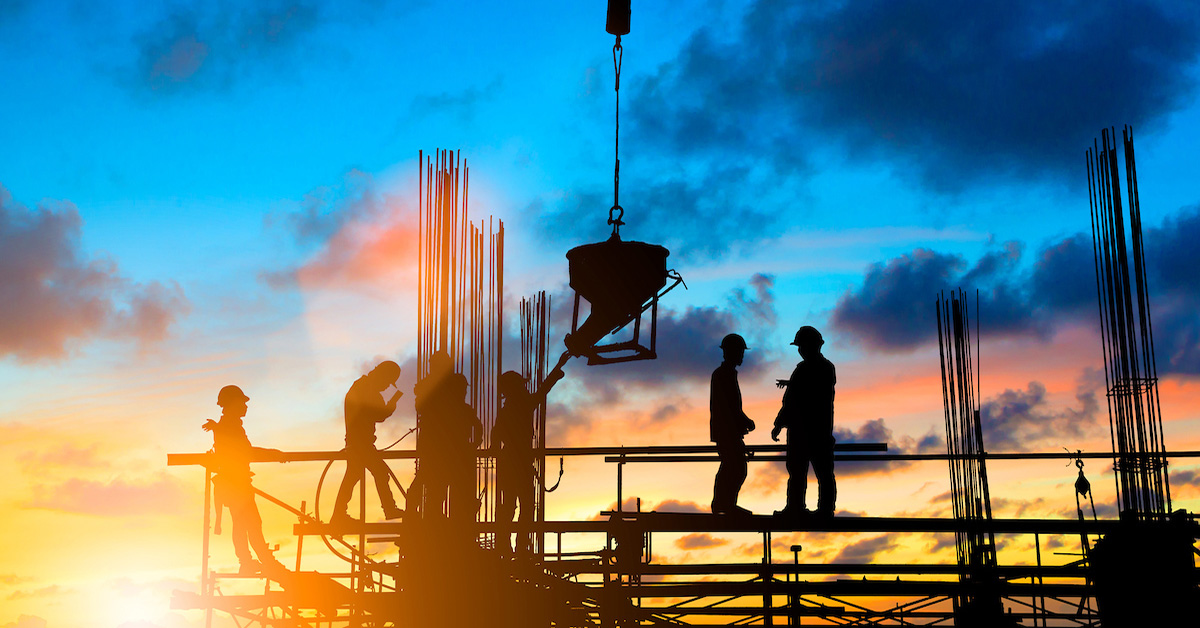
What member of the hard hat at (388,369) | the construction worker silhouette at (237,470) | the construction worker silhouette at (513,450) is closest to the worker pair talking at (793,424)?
the construction worker silhouette at (513,450)

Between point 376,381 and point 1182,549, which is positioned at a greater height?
point 376,381

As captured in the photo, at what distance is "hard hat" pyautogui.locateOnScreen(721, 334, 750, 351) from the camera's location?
914cm

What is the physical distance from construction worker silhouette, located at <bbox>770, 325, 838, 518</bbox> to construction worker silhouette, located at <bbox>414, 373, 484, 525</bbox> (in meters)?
3.15

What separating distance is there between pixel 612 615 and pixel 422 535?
1931 mm

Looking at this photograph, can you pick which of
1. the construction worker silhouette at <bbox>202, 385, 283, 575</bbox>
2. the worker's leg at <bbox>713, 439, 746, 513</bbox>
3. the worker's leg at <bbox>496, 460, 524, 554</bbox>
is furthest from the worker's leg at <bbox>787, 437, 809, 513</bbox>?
the construction worker silhouette at <bbox>202, 385, 283, 575</bbox>

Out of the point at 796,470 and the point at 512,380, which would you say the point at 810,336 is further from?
the point at 512,380

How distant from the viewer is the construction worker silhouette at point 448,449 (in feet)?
33.5

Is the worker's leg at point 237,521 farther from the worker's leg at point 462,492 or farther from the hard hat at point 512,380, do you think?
the hard hat at point 512,380

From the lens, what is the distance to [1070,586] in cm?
1019

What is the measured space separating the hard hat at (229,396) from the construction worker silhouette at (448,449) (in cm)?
206

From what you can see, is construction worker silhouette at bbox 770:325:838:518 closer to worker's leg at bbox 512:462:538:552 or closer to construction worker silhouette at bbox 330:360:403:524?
worker's leg at bbox 512:462:538:552

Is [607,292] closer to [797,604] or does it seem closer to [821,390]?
[821,390]

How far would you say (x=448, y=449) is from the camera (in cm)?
1020

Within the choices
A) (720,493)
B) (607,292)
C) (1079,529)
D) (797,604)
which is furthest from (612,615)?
(1079,529)
